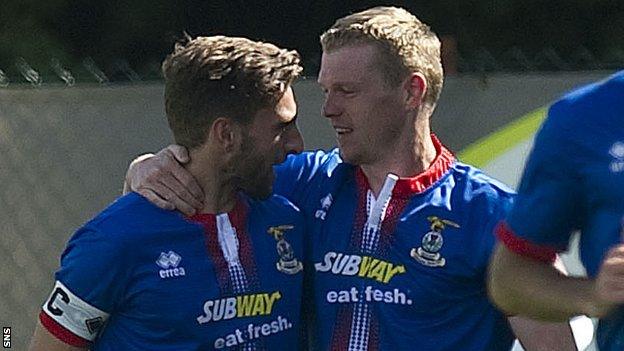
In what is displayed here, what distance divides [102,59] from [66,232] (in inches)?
66.3

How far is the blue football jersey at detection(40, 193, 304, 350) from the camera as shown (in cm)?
293

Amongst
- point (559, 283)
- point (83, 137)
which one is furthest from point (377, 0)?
point (559, 283)

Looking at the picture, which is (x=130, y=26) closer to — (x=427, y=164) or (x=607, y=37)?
(x=607, y=37)

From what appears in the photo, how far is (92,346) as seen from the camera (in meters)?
3.03

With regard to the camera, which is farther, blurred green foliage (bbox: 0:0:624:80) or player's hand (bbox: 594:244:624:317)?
blurred green foliage (bbox: 0:0:624:80)

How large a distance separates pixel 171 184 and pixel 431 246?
560 millimetres

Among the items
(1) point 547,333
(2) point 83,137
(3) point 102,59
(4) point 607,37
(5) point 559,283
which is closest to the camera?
(5) point 559,283

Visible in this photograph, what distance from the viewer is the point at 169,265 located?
9.82 ft

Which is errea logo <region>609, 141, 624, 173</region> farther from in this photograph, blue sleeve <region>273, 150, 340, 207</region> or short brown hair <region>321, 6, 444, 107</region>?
blue sleeve <region>273, 150, 340, 207</region>

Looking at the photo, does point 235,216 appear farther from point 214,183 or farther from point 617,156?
point 617,156


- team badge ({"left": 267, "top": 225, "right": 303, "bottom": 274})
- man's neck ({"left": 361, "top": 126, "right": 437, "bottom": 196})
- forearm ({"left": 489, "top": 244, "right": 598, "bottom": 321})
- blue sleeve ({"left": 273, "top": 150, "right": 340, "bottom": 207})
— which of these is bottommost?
team badge ({"left": 267, "top": 225, "right": 303, "bottom": 274})

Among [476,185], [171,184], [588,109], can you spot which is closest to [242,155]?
[171,184]

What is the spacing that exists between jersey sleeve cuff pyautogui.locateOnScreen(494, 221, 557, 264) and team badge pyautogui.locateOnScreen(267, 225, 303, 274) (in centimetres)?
93

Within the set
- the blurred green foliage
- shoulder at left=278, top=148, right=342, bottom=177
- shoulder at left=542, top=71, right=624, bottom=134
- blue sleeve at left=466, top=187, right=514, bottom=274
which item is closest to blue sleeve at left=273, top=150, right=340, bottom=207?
shoulder at left=278, top=148, right=342, bottom=177
